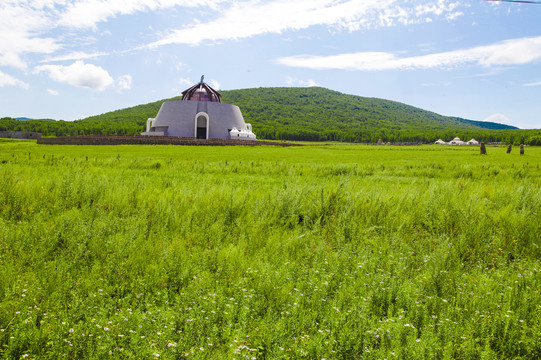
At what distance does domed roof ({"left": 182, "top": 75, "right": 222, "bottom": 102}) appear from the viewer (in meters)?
68.2

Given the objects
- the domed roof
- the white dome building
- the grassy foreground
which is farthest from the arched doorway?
the grassy foreground

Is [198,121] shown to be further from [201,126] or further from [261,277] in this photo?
[261,277]

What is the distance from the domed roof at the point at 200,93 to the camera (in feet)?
224

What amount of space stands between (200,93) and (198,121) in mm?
8728

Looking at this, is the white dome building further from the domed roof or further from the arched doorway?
the domed roof

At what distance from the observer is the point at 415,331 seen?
2.98 meters

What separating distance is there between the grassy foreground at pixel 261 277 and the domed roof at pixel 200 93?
63.5 meters

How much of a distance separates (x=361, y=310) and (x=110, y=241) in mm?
3136

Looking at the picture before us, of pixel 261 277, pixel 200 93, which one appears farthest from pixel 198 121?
pixel 261 277

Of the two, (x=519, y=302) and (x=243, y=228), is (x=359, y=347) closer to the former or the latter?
(x=519, y=302)

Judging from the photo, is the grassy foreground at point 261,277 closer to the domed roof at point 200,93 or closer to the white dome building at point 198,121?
the white dome building at point 198,121

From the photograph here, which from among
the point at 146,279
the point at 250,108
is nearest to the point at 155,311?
the point at 146,279

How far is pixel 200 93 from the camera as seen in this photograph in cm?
6838

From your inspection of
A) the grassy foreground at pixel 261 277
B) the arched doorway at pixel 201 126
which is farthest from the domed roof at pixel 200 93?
the grassy foreground at pixel 261 277
